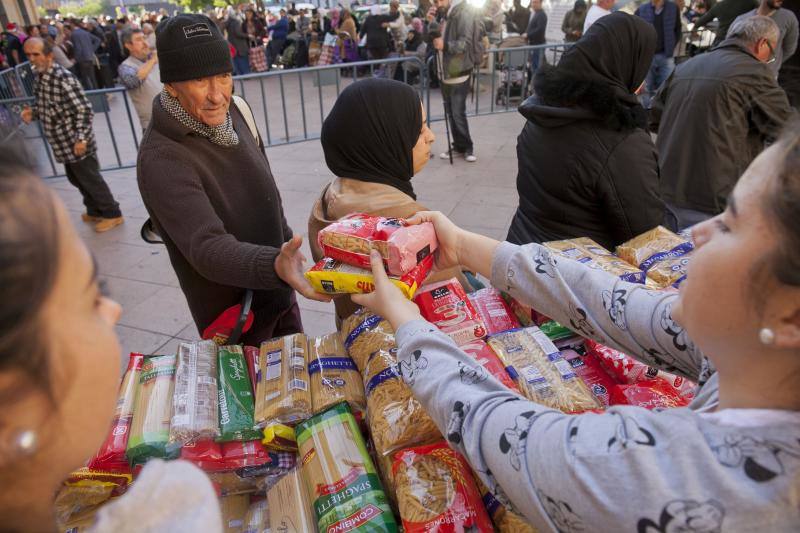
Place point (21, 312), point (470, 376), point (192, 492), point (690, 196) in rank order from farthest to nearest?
point (690, 196) < point (470, 376) < point (192, 492) < point (21, 312)

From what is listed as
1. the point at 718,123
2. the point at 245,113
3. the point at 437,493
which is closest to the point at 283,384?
the point at 437,493

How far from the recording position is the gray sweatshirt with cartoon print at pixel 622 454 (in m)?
0.79

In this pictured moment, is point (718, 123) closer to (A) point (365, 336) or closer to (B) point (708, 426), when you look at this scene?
(A) point (365, 336)

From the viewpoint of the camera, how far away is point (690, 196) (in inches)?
158

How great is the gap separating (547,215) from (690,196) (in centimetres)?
185

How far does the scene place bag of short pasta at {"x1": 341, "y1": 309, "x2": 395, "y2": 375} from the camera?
178 centimetres

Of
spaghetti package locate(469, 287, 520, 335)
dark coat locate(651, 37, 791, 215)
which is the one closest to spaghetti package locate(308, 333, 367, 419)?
spaghetti package locate(469, 287, 520, 335)

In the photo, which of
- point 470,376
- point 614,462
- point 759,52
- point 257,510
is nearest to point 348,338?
point 257,510

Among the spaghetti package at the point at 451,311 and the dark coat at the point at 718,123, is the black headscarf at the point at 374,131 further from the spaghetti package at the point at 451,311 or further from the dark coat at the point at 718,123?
the dark coat at the point at 718,123

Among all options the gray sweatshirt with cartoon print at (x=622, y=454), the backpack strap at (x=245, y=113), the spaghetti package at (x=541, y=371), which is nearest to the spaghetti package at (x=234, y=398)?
the gray sweatshirt with cartoon print at (x=622, y=454)

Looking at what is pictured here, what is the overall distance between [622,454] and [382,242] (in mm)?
991

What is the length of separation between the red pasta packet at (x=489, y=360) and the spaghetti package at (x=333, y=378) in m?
0.38

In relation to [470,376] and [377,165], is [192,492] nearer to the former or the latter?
[470,376]

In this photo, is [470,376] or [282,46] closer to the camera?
[470,376]
